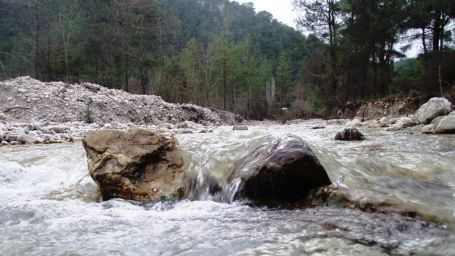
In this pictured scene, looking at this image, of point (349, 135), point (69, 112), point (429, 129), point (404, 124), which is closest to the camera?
point (349, 135)

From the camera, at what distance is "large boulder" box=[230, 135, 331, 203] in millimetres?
3846

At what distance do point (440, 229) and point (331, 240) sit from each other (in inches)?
32.2

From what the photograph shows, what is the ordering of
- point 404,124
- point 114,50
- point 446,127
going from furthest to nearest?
1. point 114,50
2. point 404,124
3. point 446,127

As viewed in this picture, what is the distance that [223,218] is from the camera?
134 inches

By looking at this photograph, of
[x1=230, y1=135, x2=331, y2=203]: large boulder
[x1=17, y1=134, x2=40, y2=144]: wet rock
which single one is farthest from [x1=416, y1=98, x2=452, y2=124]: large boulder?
[x1=17, y1=134, x2=40, y2=144]: wet rock

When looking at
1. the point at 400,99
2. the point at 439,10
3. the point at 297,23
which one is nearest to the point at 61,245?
the point at 400,99

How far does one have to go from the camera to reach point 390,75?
21.9 meters

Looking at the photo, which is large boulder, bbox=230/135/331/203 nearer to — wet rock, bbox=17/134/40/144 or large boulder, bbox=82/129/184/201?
large boulder, bbox=82/129/184/201

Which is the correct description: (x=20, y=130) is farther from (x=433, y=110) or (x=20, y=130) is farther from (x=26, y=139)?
(x=433, y=110)

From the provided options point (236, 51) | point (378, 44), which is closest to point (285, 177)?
point (378, 44)

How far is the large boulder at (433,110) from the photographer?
9984mm

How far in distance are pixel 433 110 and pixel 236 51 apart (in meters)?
30.6

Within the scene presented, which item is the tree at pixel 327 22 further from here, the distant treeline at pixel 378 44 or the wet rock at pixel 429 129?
the wet rock at pixel 429 129

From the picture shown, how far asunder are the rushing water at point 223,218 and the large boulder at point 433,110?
5.01 metres
